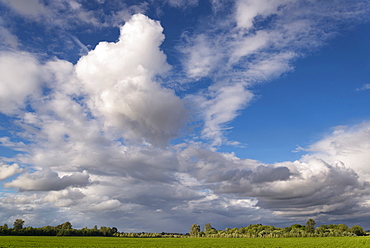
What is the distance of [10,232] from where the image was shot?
189 meters
